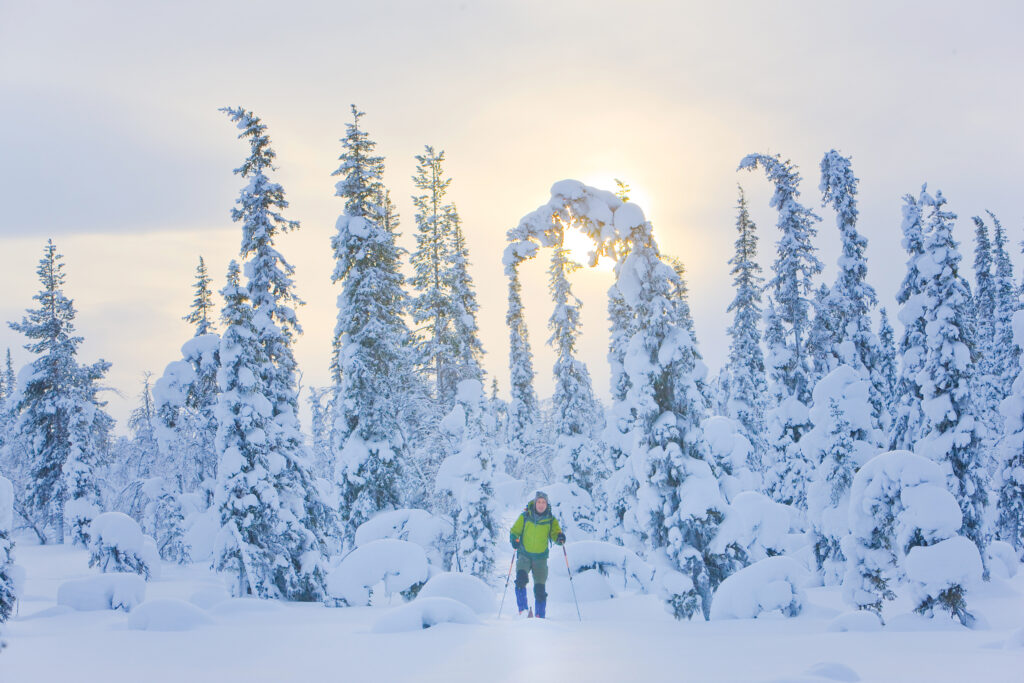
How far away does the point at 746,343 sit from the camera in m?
34.4

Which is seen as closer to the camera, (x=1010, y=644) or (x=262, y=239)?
(x=1010, y=644)

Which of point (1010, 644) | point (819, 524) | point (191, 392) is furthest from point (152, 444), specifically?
point (1010, 644)

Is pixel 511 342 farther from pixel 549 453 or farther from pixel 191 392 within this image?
pixel 191 392

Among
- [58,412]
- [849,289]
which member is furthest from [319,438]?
[849,289]

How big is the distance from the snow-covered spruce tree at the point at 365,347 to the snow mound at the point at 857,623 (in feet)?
48.4

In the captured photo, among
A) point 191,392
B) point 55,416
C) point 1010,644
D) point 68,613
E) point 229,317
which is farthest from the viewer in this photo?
point 55,416

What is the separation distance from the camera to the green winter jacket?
1248 centimetres

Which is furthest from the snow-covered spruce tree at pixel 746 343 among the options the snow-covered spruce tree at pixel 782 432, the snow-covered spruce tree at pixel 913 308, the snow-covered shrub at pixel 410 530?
the snow-covered shrub at pixel 410 530

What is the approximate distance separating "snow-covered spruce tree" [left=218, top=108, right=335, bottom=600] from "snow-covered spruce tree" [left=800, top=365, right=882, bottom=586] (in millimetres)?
16334

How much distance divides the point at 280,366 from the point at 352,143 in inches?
324

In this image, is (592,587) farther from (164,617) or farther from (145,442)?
(145,442)

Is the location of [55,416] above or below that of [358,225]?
below

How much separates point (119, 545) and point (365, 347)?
40.4 ft

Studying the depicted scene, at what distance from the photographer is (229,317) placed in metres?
21.4
